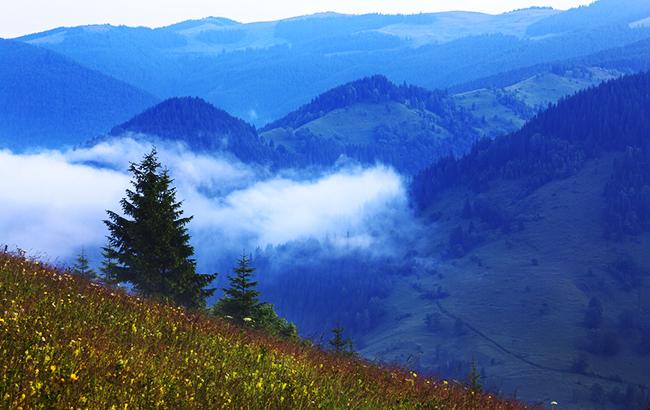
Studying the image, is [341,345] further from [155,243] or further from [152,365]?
[155,243]

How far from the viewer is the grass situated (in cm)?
851

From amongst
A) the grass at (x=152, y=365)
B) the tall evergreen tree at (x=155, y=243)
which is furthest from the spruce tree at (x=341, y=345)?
the tall evergreen tree at (x=155, y=243)

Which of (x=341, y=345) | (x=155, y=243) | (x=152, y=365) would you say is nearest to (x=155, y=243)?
(x=155, y=243)

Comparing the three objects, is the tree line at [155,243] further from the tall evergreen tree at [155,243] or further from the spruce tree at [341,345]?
the spruce tree at [341,345]

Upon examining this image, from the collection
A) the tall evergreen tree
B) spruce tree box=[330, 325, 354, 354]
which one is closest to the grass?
spruce tree box=[330, 325, 354, 354]

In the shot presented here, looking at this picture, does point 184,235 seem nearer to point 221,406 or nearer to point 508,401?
point 508,401

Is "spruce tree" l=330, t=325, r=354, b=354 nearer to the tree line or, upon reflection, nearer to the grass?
the grass

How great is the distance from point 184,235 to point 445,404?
1236 inches

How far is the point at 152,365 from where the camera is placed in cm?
995

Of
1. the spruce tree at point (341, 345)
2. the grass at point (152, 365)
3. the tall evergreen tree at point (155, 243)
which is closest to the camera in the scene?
the grass at point (152, 365)

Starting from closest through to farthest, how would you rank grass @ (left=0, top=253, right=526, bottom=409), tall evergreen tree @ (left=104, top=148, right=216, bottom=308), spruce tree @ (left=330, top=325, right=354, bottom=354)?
grass @ (left=0, top=253, right=526, bottom=409) → spruce tree @ (left=330, top=325, right=354, bottom=354) → tall evergreen tree @ (left=104, top=148, right=216, bottom=308)

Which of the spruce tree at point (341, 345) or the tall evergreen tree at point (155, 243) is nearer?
the spruce tree at point (341, 345)

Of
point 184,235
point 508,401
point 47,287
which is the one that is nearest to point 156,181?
point 184,235

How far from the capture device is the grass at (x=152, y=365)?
27.9 feet
